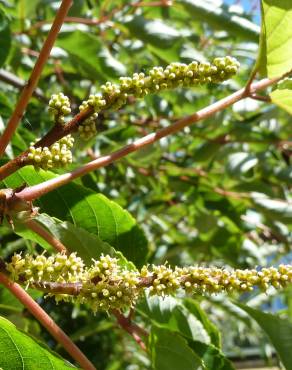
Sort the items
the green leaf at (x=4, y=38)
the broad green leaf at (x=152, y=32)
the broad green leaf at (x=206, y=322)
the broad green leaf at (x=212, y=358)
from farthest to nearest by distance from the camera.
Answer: the broad green leaf at (x=152, y=32)
the green leaf at (x=4, y=38)
the broad green leaf at (x=206, y=322)
the broad green leaf at (x=212, y=358)

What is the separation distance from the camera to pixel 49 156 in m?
0.68

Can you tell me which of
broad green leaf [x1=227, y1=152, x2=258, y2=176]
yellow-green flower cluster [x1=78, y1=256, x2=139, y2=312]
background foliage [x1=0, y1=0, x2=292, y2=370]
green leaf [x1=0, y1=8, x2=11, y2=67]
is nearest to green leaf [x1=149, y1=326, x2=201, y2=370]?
background foliage [x1=0, y1=0, x2=292, y2=370]

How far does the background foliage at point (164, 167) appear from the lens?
947mm

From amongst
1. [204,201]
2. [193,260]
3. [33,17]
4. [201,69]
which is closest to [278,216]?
[204,201]

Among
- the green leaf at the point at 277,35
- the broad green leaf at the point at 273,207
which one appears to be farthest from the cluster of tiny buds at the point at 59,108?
the broad green leaf at the point at 273,207

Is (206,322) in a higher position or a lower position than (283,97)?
lower

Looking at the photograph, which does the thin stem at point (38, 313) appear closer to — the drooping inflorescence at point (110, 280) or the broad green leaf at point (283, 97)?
the drooping inflorescence at point (110, 280)

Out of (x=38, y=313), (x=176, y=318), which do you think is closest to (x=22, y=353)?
(x=38, y=313)

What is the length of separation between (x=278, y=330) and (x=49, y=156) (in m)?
0.51

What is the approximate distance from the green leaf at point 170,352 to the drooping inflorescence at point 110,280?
0.22 meters

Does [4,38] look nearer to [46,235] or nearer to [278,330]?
[46,235]

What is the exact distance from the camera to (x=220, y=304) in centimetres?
195

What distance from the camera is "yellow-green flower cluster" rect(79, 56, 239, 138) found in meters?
0.71

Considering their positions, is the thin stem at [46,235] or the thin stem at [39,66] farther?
the thin stem at [46,235]
